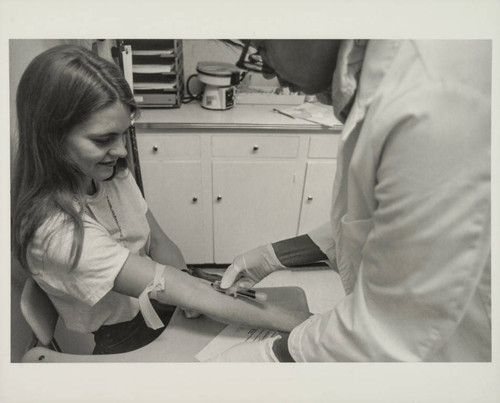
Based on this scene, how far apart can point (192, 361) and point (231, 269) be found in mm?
245

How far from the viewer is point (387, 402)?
0.79m

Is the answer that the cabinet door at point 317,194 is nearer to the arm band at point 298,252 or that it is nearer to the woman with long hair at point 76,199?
the arm band at point 298,252

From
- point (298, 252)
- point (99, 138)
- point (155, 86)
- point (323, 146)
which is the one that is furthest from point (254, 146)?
point (99, 138)

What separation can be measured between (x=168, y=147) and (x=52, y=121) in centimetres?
76

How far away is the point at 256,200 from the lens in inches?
63.8

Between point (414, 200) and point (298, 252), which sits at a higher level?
point (414, 200)

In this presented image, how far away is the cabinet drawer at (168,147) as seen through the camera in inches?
58.1

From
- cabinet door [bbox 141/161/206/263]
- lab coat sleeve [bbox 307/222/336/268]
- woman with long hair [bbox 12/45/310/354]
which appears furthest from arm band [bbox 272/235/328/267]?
cabinet door [bbox 141/161/206/263]

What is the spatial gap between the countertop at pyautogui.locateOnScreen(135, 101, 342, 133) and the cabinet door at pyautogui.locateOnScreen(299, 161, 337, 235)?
0.15m

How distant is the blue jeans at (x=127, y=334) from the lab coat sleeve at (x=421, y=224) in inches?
19.4

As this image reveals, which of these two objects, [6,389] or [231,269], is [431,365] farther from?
[6,389]

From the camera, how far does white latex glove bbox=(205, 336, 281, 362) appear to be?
0.79m

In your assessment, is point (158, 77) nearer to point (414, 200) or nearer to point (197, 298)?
point (197, 298)

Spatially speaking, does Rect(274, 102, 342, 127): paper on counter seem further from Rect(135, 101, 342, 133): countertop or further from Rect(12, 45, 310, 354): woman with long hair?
Rect(12, 45, 310, 354): woman with long hair
